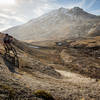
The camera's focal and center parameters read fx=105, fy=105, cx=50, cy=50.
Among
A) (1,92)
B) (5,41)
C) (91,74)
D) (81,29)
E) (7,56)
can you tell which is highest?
(81,29)

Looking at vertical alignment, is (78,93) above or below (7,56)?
below

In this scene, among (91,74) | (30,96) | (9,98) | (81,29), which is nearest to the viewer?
(9,98)

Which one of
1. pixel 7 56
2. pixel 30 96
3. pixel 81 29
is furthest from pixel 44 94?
pixel 81 29

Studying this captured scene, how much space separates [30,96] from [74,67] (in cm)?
2452

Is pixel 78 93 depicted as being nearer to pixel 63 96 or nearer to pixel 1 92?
pixel 63 96

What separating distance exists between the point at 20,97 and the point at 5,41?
10145mm

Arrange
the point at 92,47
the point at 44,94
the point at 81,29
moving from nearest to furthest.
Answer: the point at 44,94, the point at 92,47, the point at 81,29

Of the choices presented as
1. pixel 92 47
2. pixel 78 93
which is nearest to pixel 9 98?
pixel 78 93

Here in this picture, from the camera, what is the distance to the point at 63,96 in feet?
32.6

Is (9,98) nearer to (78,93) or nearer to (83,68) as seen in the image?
(78,93)

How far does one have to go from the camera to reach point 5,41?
49.1 ft

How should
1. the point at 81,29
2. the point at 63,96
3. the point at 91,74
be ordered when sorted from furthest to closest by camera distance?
the point at 81,29, the point at 91,74, the point at 63,96

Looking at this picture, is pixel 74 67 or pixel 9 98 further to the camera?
pixel 74 67

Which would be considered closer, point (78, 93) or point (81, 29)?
point (78, 93)
